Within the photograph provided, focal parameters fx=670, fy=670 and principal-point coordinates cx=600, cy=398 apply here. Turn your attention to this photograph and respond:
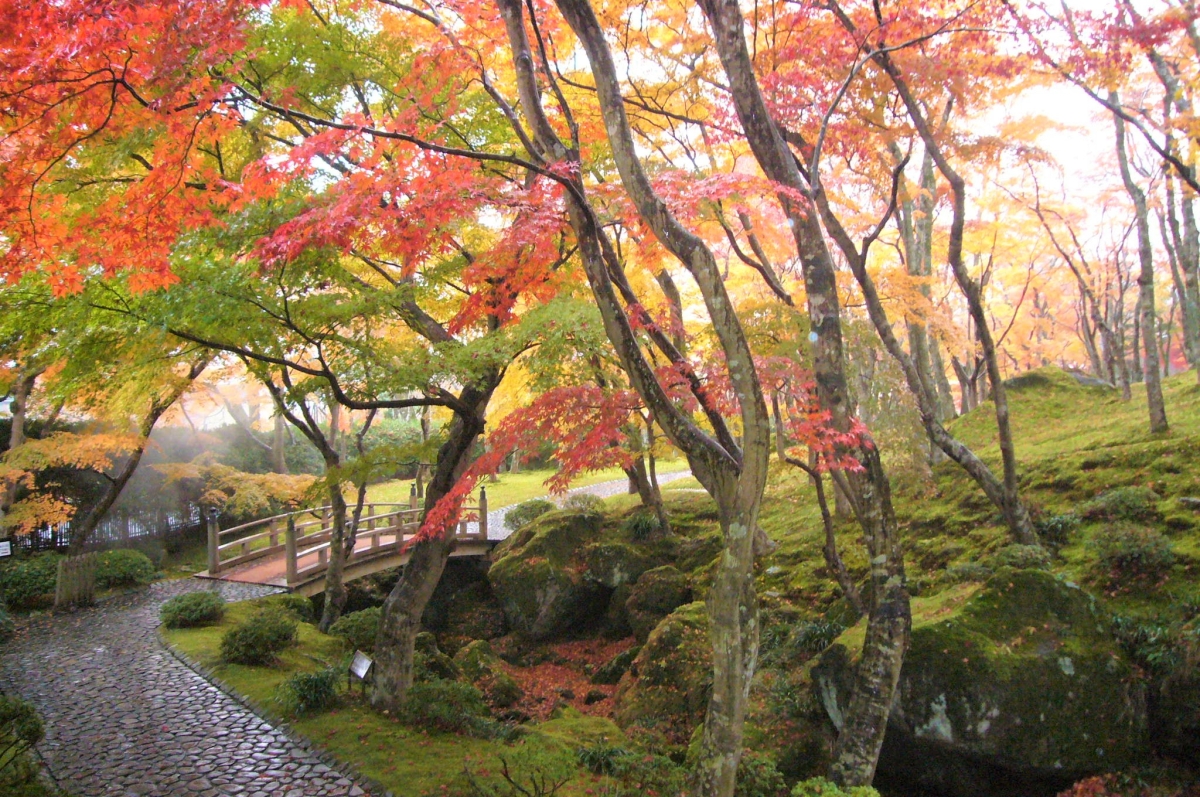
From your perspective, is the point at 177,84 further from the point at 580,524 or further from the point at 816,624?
the point at 580,524

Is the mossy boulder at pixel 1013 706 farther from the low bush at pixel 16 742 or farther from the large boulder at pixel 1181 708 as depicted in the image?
the low bush at pixel 16 742

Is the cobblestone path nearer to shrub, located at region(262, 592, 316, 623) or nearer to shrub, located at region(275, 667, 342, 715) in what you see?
shrub, located at region(275, 667, 342, 715)

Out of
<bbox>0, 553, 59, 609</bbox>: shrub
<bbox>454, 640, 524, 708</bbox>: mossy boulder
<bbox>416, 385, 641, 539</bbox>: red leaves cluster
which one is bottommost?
<bbox>454, 640, 524, 708</bbox>: mossy boulder

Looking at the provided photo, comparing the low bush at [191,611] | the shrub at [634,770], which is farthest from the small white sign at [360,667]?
the low bush at [191,611]

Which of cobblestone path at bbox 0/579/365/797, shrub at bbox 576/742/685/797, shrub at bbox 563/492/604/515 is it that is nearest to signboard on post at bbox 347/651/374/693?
cobblestone path at bbox 0/579/365/797

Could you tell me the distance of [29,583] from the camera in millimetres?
11844

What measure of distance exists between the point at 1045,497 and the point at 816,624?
12.6 feet

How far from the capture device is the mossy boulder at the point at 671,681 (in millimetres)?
8164

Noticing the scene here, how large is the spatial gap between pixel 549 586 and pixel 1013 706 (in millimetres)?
8614

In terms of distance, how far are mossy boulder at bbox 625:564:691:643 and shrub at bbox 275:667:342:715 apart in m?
5.55

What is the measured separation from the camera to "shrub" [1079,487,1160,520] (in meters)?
7.78

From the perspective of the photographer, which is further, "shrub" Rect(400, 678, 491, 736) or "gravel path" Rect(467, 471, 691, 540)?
"gravel path" Rect(467, 471, 691, 540)

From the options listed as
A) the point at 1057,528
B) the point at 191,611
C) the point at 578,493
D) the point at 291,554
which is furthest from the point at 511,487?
the point at 1057,528

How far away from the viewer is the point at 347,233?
5812 millimetres
